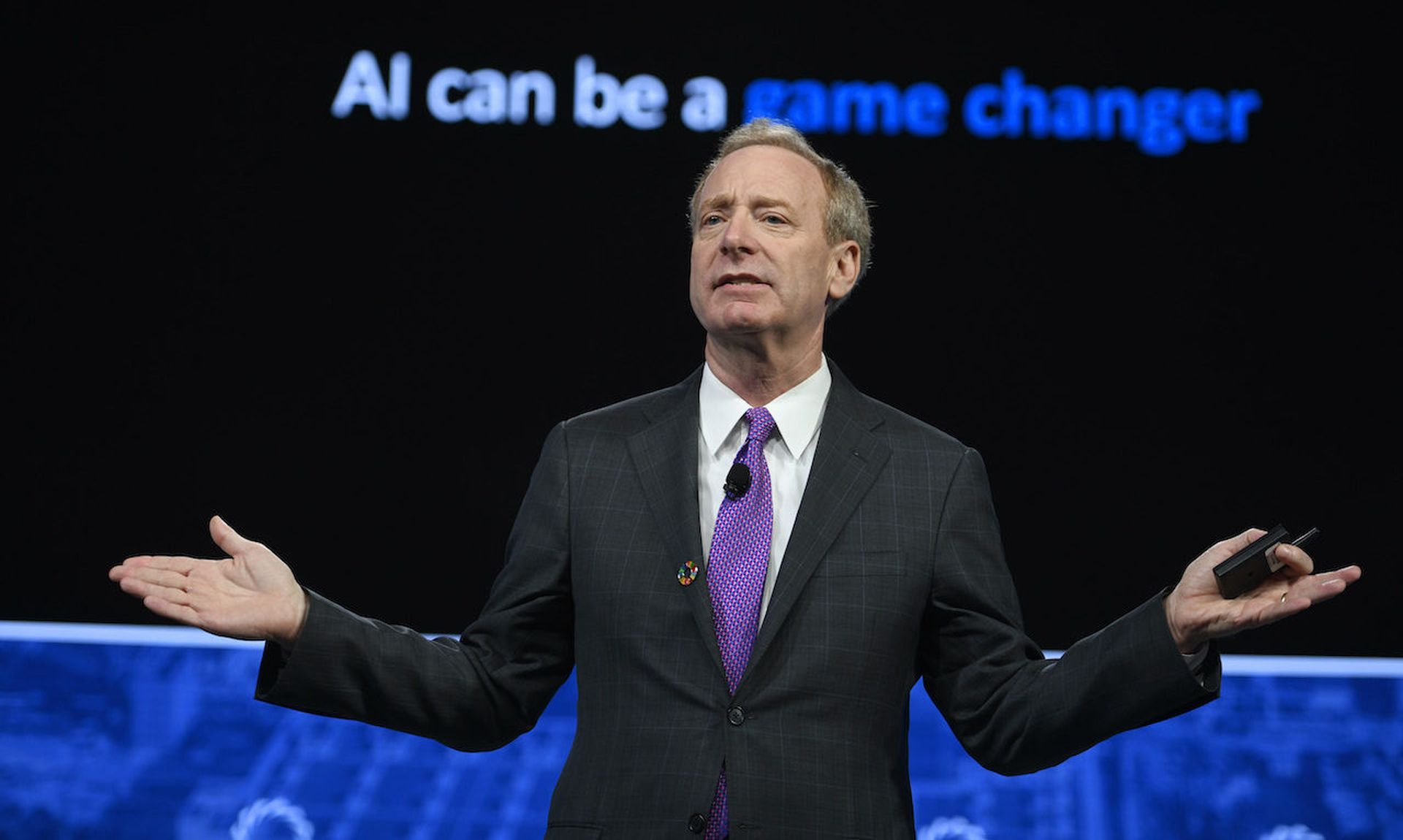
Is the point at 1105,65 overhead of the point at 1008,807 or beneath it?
overhead

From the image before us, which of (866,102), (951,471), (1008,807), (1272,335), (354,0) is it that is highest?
(354,0)

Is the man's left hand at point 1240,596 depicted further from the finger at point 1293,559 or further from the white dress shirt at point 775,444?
the white dress shirt at point 775,444

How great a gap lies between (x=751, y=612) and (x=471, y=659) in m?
0.38

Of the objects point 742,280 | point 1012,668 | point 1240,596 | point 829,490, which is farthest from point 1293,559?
point 742,280

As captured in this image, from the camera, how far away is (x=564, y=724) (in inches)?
136

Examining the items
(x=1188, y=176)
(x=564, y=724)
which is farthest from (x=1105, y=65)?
(x=564, y=724)

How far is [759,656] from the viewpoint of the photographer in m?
1.94

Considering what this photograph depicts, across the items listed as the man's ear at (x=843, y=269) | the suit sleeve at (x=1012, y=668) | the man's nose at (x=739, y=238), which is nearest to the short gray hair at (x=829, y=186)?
the man's ear at (x=843, y=269)

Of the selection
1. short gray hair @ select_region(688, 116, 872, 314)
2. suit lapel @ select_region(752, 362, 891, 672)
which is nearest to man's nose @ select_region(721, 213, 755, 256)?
short gray hair @ select_region(688, 116, 872, 314)

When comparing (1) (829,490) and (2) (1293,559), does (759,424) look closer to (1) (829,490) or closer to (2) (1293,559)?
(1) (829,490)

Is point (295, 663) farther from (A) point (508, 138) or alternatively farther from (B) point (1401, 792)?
(B) point (1401, 792)

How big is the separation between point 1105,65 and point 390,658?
8.69ft

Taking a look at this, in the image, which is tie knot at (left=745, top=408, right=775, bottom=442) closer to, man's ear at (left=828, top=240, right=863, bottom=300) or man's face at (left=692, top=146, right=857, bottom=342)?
man's face at (left=692, top=146, right=857, bottom=342)

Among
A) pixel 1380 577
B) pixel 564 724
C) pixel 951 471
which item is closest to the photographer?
pixel 951 471
